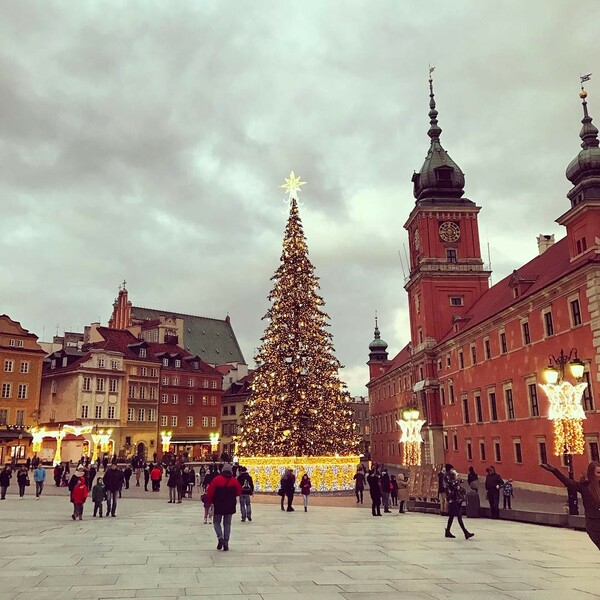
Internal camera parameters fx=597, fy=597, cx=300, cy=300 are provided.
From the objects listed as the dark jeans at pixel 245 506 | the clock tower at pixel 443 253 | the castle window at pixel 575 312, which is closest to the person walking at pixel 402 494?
the dark jeans at pixel 245 506


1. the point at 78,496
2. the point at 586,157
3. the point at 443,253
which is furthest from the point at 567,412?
the point at 443,253

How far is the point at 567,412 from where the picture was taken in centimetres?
1984

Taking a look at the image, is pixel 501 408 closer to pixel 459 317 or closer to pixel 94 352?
pixel 459 317

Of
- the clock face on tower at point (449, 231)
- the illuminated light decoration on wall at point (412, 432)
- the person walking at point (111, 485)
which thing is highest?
the clock face on tower at point (449, 231)

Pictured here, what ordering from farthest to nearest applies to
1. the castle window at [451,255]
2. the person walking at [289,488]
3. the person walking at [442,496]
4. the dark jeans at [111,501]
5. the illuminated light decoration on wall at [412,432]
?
the castle window at [451,255] < the illuminated light decoration on wall at [412,432] < the person walking at [289,488] < the person walking at [442,496] < the dark jeans at [111,501]

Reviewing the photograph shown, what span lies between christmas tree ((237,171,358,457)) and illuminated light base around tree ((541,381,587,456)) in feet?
43.4

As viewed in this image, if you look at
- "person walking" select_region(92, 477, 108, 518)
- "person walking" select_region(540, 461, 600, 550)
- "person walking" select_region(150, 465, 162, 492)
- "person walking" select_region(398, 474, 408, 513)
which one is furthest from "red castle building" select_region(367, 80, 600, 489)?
"person walking" select_region(540, 461, 600, 550)

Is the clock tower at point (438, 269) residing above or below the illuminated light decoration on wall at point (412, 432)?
above

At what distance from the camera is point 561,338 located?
105 ft

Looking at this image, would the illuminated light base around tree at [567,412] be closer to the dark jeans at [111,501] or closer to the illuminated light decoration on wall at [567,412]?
the illuminated light decoration on wall at [567,412]

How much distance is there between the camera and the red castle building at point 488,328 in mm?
31625

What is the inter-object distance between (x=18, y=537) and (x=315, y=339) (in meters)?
19.3

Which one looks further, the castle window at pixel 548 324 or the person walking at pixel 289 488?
the castle window at pixel 548 324

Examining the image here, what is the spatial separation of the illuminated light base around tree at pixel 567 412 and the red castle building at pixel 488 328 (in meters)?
9.96
